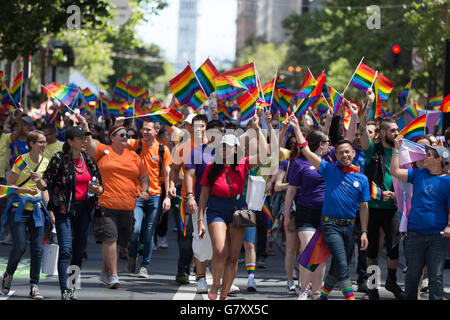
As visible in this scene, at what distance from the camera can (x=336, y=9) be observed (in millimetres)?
35719

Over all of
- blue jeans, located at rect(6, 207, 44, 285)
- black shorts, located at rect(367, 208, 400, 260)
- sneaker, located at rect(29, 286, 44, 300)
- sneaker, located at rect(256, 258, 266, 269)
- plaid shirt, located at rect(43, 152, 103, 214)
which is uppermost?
plaid shirt, located at rect(43, 152, 103, 214)

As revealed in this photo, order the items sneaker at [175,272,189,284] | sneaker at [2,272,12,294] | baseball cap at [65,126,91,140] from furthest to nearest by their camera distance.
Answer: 1. sneaker at [175,272,189,284]
2. sneaker at [2,272,12,294]
3. baseball cap at [65,126,91,140]

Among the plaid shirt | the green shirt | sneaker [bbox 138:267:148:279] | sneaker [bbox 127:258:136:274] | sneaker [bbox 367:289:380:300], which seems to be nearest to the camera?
the plaid shirt

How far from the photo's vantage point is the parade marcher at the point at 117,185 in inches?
392

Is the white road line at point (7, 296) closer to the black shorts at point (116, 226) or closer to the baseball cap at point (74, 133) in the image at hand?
the black shorts at point (116, 226)

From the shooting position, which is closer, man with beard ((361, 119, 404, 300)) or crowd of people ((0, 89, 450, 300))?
crowd of people ((0, 89, 450, 300))

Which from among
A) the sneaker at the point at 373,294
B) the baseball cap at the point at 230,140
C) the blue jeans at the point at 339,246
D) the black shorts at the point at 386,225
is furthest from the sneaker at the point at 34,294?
the black shorts at the point at 386,225

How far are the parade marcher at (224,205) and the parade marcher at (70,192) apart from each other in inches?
46.9

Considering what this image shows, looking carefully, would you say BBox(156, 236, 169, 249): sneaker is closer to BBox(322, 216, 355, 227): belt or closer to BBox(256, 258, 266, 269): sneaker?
BBox(256, 258, 266, 269): sneaker

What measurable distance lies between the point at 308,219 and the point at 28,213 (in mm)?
2925

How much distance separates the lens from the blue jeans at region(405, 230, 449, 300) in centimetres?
766

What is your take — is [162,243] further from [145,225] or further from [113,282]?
[113,282]

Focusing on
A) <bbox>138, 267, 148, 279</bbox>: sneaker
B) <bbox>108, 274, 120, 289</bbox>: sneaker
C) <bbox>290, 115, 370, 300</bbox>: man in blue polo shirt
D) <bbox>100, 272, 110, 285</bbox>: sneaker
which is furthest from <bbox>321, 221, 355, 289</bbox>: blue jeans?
<bbox>138, 267, 148, 279</bbox>: sneaker

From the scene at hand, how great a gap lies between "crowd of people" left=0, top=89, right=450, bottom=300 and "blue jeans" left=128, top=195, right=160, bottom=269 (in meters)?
0.01
